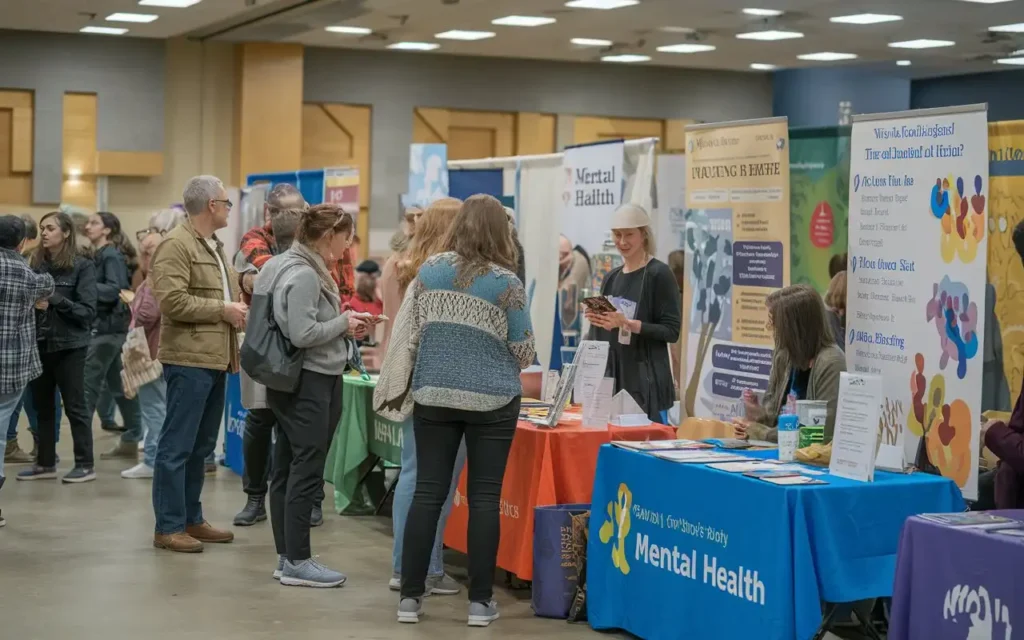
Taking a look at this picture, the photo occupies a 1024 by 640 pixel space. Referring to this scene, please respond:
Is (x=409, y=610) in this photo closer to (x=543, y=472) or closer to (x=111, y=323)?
(x=543, y=472)

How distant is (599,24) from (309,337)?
26.3 ft

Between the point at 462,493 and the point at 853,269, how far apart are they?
1845 millimetres

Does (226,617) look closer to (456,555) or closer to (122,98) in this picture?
(456,555)

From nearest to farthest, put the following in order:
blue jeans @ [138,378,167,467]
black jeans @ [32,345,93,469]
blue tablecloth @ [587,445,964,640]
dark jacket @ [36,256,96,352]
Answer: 1. blue tablecloth @ [587,445,964,640]
2. dark jacket @ [36,256,96,352]
3. black jeans @ [32,345,93,469]
4. blue jeans @ [138,378,167,467]

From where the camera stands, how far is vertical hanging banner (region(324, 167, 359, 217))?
7.31 m

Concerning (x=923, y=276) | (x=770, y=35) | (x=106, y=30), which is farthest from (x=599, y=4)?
(x=923, y=276)

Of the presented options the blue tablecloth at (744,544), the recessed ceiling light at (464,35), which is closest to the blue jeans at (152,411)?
the blue tablecloth at (744,544)

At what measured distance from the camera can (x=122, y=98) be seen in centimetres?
1370

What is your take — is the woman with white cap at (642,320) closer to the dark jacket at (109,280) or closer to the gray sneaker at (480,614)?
the gray sneaker at (480,614)

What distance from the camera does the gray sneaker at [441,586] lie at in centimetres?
497

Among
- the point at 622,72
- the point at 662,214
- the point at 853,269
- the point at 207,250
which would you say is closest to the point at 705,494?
the point at 853,269

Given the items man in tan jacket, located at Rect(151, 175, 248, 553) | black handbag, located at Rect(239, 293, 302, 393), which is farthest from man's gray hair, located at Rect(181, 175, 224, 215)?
black handbag, located at Rect(239, 293, 302, 393)

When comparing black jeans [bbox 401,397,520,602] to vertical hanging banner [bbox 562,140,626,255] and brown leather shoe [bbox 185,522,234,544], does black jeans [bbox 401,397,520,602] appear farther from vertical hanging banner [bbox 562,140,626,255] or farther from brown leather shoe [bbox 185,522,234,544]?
vertical hanging banner [bbox 562,140,626,255]

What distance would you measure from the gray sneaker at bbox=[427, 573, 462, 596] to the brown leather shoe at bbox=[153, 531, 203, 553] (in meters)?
1.18
